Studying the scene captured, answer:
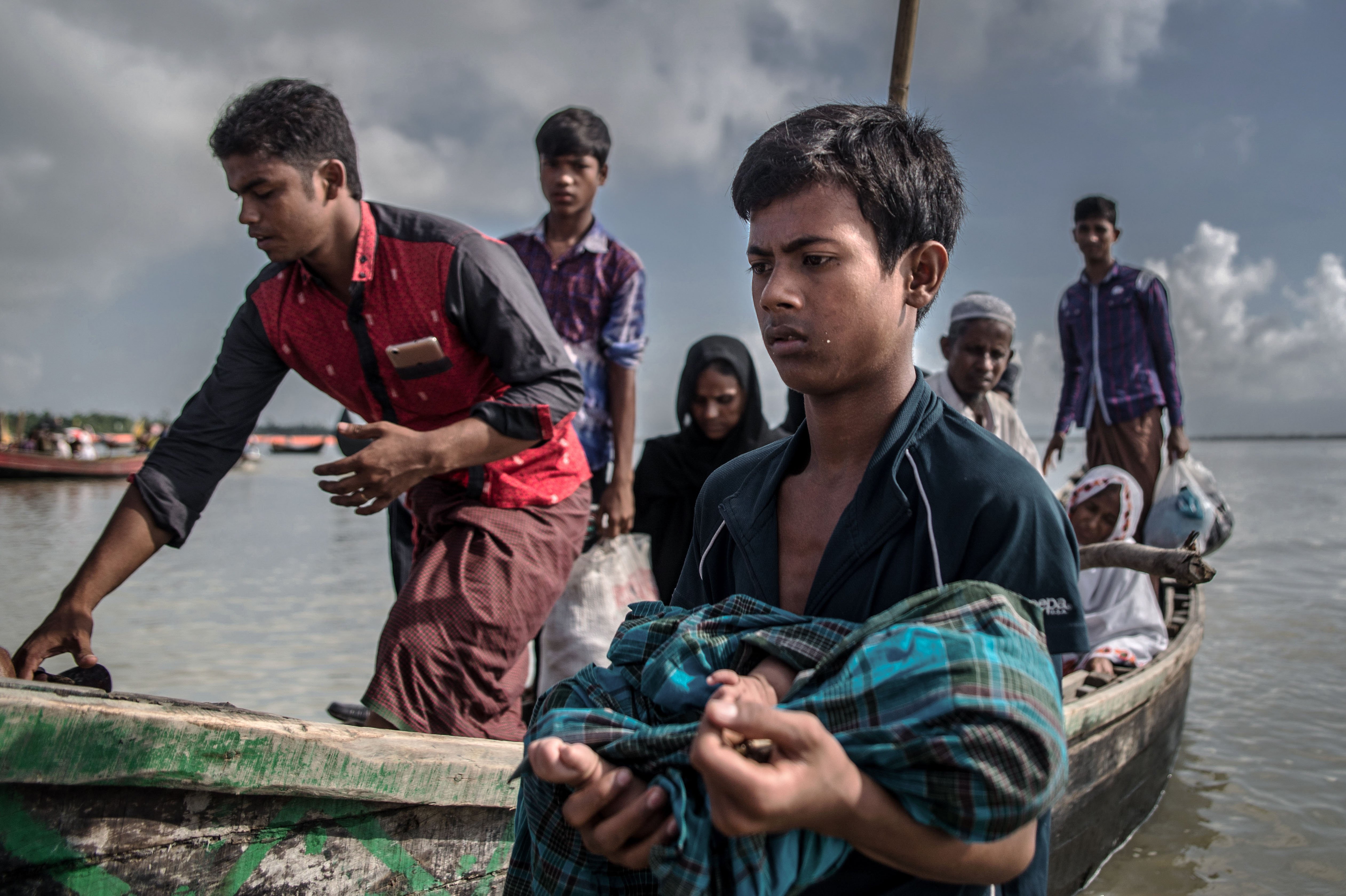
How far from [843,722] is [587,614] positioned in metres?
2.55

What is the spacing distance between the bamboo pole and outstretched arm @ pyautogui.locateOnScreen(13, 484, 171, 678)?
2723 millimetres

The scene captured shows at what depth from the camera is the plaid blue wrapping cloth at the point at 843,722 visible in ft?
2.58

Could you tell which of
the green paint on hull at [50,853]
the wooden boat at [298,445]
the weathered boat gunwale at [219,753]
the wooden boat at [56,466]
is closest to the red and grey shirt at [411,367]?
the weathered boat gunwale at [219,753]

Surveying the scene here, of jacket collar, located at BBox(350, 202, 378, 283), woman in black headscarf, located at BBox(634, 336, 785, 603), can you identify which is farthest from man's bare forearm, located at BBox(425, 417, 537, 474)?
woman in black headscarf, located at BBox(634, 336, 785, 603)

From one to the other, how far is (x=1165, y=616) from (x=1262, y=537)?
51.3ft

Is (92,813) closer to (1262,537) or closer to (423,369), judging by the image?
(423,369)

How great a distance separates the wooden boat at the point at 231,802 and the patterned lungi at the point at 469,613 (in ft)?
1.03

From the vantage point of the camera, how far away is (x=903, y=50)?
3.21 metres

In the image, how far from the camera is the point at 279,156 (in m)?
2.16

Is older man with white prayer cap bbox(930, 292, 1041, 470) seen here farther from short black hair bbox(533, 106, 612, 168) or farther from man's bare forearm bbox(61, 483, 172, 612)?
man's bare forearm bbox(61, 483, 172, 612)

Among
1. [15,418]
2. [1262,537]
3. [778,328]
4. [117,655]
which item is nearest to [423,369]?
[778,328]

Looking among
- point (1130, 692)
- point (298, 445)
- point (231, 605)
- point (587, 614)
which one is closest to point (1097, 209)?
point (1130, 692)

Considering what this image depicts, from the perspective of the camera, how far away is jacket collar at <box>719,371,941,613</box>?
1063 mm

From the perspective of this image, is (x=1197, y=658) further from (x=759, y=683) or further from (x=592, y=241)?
(x=759, y=683)
